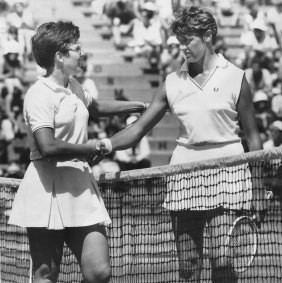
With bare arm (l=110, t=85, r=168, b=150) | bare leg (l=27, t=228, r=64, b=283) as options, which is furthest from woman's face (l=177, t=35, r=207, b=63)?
bare leg (l=27, t=228, r=64, b=283)

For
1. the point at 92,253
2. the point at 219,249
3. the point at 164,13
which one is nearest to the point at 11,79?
the point at 164,13

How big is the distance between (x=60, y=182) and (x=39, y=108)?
17.9 inches

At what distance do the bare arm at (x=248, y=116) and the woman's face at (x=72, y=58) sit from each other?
0.97 meters

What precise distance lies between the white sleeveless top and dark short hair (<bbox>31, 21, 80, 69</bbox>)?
74 cm

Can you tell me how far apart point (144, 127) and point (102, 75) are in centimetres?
1524

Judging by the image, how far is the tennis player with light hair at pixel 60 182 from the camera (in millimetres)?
5730

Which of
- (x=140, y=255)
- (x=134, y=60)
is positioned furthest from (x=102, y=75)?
(x=140, y=255)

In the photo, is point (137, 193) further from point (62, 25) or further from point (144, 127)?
point (62, 25)

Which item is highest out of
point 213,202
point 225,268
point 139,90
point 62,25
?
point 139,90

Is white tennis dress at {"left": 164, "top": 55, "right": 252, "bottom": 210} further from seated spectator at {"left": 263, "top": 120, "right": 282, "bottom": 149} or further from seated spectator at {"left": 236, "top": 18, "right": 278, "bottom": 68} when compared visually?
seated spectator at {"left": 236, "top": 18, "right": 278, "bottom": 68}

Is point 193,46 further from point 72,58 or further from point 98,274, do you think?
point 98,274

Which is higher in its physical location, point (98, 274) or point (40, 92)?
point (40, 92)

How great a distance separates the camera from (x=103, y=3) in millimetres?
21250

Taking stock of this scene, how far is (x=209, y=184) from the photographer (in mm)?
6273
